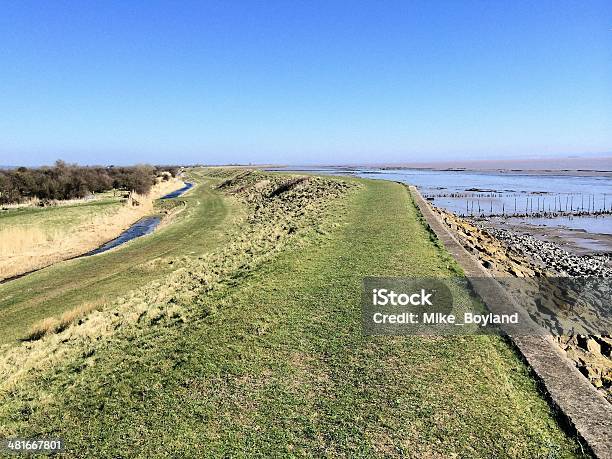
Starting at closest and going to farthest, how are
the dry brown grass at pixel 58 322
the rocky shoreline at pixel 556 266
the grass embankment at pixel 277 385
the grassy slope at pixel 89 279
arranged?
the grass embankment at pixel 277 385 → the rocky shoreline at pixel 556 266 → the dry brown grass at pixel 58 322 → the grassy slope at pixel 89 279

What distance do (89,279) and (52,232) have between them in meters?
14.9

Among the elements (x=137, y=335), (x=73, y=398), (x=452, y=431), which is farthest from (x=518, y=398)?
(x=137, y=335)

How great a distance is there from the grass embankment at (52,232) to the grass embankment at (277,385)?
17.3 m

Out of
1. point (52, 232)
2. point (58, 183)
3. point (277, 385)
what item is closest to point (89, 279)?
point (52, 232)

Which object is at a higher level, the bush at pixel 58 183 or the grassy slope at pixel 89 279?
the bush at pixel 58 183

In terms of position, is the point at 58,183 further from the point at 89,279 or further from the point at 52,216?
the point at 89,279

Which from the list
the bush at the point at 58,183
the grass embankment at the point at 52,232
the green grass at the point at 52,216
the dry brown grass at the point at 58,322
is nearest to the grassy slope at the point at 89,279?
the dry brown grass at the point at 58,322

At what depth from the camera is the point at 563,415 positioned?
5371 millimetres

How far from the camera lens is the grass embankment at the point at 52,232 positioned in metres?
25.3

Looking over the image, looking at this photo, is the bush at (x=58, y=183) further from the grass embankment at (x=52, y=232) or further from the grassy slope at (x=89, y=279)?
the grassy slope at (x=89, y=279)

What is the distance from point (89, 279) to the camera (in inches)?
763

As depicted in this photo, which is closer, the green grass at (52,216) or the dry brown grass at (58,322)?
the dry brown grass at (58,322)

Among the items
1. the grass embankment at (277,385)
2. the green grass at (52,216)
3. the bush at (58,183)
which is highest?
the bush at (58,183)

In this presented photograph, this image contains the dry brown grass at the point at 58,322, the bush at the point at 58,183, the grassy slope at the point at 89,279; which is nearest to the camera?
the dry brown grass at the point at 58,322
